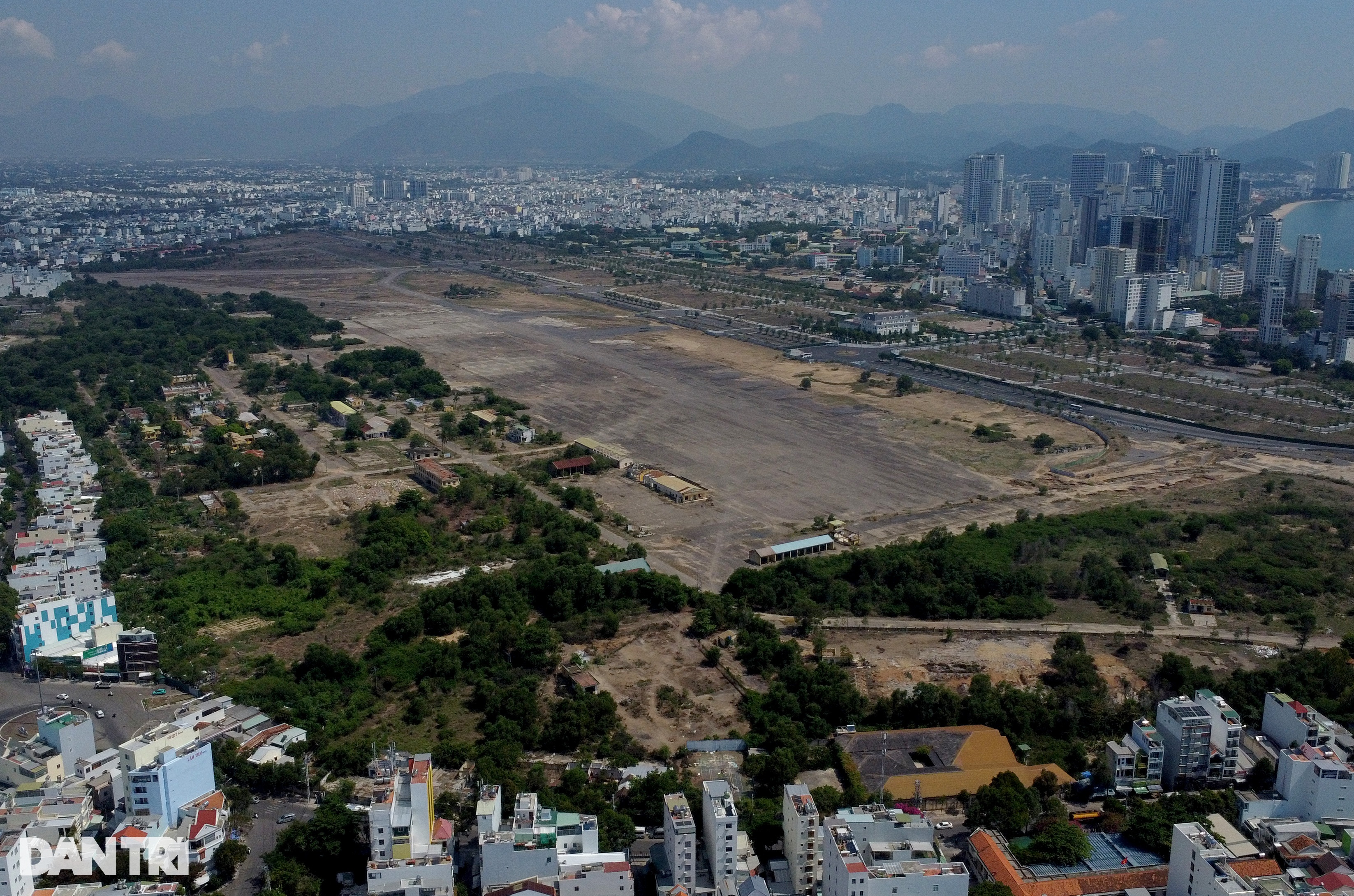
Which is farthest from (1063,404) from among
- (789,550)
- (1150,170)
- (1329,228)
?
(1329,228)

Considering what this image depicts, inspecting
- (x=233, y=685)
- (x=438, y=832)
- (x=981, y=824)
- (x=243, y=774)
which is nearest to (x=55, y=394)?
(x=233, y=685)

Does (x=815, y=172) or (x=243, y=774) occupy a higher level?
(x=815, y=172)

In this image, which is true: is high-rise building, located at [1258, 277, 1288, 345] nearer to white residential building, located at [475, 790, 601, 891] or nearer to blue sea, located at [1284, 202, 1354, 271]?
blue sea, located at [1284, 202, 1354, 271]

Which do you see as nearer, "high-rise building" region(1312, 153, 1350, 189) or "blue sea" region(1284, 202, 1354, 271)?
"blue sea" region(1284, 202, 1354, 271)

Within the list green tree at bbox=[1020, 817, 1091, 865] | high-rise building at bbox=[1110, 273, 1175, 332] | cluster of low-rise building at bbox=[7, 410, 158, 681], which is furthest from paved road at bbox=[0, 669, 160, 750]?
high-rise building at bbox=[1110, 273, 1175, 332]

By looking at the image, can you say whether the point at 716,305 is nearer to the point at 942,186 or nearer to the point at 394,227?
the point at 394,227
